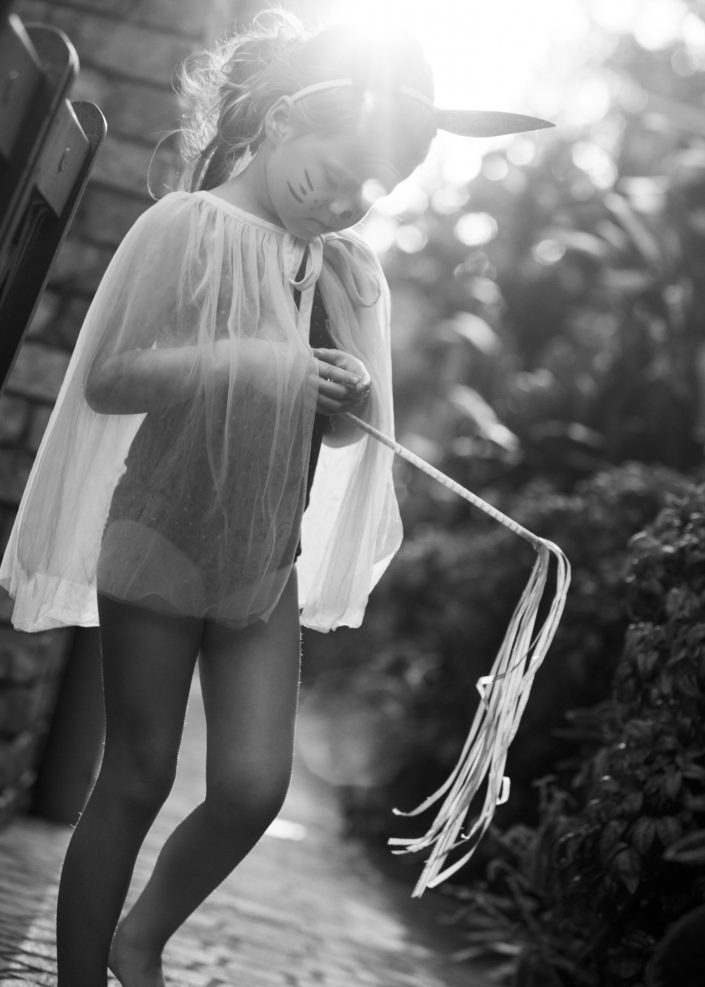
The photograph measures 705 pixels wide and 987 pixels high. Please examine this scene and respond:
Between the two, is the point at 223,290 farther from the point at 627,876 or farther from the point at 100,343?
the point at 627,876

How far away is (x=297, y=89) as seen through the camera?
1913 mm

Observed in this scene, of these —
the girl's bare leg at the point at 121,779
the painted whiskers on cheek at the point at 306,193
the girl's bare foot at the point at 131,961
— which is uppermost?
the painted whiskers on cheek at the point at 306,193

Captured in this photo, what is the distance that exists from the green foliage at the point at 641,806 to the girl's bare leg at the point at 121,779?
983mm

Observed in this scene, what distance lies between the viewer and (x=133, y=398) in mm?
1772

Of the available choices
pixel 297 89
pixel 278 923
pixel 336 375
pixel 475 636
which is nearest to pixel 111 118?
pixel 297 89

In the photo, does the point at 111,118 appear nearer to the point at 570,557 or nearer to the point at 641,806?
the point at 570,557

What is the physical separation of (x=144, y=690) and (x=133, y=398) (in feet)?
1.39

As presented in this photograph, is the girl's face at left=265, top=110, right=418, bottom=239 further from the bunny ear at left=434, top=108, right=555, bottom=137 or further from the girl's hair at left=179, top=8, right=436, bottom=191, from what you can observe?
the bunny ear at left=434, top=108, right=555, bottom=137

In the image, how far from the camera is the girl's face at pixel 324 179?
5.95ft

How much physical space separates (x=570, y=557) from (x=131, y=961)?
295cm

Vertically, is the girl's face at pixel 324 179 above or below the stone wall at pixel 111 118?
below

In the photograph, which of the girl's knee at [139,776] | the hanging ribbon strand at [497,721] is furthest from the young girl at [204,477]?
the hanging ribbon strand at [497,721]

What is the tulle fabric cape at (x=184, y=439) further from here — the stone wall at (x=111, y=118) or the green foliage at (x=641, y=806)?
the stone wall at (x=111, y=118)

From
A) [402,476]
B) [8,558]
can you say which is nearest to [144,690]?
[8,558]
